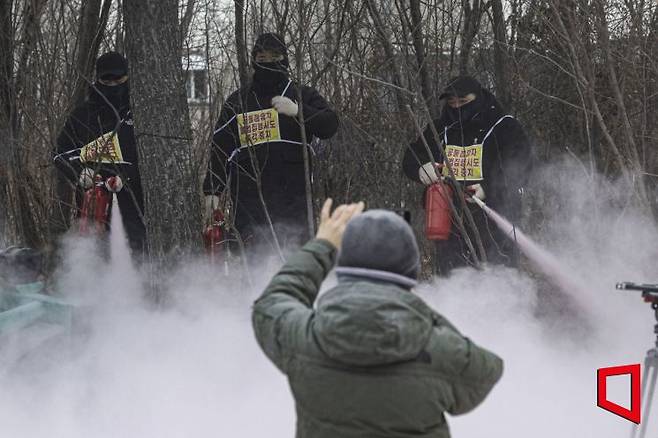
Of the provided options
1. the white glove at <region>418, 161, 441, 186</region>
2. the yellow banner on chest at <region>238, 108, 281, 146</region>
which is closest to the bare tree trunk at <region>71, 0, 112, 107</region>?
the yellow banner on chest at <region>238, 108, 281, 146</region>

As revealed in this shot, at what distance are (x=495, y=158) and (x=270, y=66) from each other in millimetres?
1684

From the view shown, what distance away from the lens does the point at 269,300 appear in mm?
2822

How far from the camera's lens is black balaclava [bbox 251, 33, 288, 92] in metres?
6.45

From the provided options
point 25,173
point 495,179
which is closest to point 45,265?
point 25,173

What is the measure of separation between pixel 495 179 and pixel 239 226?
182 centimetres

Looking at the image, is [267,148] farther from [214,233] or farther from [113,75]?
[113,75]

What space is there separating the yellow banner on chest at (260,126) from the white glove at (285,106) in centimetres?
12

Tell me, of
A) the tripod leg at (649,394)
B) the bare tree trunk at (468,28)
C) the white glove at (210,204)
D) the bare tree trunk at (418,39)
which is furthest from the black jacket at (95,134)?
the tripod leg at (649,394)

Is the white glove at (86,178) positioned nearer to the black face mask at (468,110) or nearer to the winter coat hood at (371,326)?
the black face mask at (468,110)

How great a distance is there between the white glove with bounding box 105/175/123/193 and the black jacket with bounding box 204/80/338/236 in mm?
637

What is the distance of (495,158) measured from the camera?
6828 mm

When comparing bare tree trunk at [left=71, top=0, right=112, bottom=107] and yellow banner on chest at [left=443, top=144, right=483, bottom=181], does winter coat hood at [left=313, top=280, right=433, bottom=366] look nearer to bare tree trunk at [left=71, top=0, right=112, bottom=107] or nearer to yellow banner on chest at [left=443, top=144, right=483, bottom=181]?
yellow banner on chest at [left=443, top=144, right=483, bottom=181]

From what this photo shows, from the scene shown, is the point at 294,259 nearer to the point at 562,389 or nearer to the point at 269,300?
the point at 269,300

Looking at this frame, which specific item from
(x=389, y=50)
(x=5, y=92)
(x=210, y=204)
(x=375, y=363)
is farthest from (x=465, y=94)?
(x=375, y=363)
